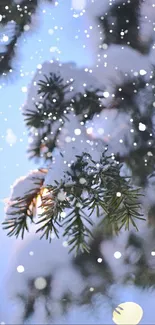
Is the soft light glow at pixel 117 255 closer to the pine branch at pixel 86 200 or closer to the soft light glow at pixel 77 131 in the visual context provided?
the pine branch at pixel 86 200

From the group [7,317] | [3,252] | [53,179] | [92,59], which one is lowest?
[7,317]

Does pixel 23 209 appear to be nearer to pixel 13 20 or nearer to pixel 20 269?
pixel 20 269

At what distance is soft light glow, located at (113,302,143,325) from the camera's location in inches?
28.1

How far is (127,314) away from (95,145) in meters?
0.28

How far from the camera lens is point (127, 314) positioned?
72cm

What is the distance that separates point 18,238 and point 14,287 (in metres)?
0.08

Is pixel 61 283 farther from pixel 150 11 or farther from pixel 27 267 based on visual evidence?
pixel 150 11

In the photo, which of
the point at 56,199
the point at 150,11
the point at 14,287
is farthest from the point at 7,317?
the point at 150,11

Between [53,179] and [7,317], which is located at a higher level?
[53,179]

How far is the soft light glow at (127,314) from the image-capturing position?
2.34ft

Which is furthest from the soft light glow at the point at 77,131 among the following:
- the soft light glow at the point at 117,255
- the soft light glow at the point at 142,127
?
the soft light glow at the point at 117,255

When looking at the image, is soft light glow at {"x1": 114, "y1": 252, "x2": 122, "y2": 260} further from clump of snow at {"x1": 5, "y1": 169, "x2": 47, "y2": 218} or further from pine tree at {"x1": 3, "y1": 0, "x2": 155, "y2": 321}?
clump of snow at {"x1": 5, "y1": 169, "x2": 47, "y2": 218}

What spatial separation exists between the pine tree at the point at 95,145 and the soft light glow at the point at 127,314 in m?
0.02

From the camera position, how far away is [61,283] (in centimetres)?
73
